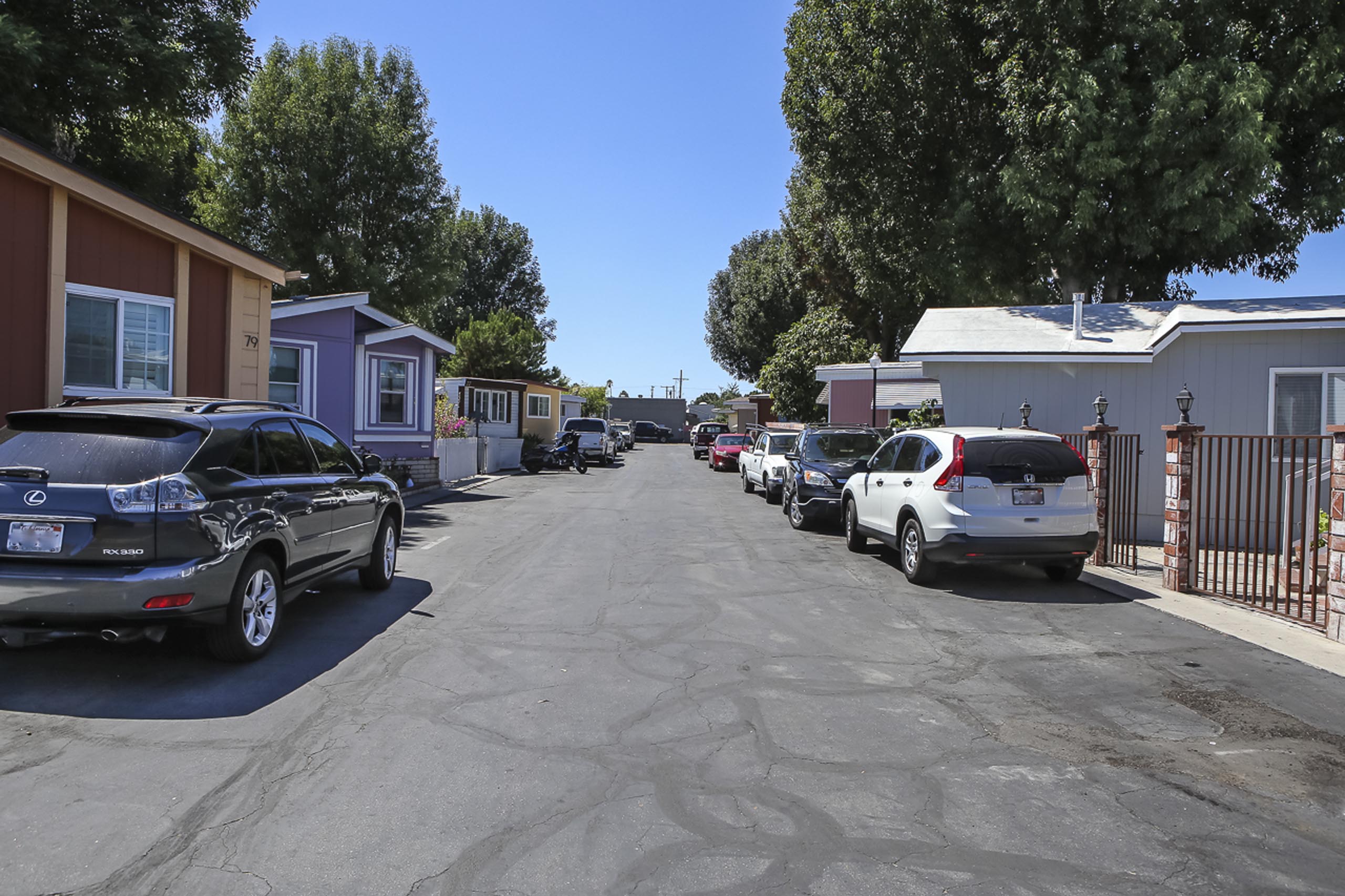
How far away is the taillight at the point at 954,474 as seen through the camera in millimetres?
9359

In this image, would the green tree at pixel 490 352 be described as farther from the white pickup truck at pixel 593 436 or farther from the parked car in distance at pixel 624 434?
the white pickup truck at pixel 593 436

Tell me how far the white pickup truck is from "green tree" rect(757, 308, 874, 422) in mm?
7755

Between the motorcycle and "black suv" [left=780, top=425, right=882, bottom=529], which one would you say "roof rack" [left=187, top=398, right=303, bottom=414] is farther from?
the motorcycle

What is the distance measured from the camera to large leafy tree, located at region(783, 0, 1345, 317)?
18250 millimetres

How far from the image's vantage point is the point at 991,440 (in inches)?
373

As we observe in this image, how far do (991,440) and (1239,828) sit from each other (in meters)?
5.88

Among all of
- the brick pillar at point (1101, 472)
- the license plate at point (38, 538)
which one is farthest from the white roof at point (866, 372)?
the license plate at point (38, 538)

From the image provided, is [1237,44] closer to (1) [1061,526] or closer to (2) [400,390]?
(1) [1061,526]

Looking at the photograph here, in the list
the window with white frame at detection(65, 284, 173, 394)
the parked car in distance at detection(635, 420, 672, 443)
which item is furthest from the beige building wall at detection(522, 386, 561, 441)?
the window with white frame at detection(65, 284, 173, 394)

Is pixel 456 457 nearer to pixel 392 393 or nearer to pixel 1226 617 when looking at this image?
pixel 392 393

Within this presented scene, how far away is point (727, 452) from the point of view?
117 feet

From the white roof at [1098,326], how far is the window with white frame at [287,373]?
39.0 feet

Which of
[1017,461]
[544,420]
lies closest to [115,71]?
[1017,461]

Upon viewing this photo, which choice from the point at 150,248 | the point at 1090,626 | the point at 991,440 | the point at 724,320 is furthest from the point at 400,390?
the point at 724,320
